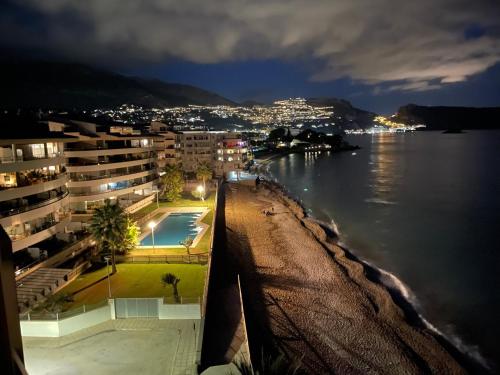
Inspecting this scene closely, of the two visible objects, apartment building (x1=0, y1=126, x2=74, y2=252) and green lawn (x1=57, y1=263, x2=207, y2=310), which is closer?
green lawn (x1=57, y1=263, x2=207, y2=310)

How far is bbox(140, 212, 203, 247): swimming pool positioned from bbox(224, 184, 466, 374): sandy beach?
13.6ft

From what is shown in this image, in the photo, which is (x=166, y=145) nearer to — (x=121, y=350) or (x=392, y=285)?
(x=392, y=285)

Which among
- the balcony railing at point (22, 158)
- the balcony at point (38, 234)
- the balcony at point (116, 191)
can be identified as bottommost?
the balcony at point (38, 234)

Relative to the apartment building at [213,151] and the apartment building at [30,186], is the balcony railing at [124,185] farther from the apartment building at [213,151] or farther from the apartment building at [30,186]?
the apartment building at [213,151]

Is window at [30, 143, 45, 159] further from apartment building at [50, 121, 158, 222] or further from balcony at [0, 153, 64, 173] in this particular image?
apartment building at [50, 121, 158, 222]

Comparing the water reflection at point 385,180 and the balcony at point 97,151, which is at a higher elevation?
the balcony at point 97,151

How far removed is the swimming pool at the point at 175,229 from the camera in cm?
3641

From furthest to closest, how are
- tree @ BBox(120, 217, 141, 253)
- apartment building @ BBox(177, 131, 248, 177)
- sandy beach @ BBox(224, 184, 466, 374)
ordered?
apartment building @ BBox(177, 131, 248, 177) < tree @ BBox(120, 217, 141, 253) < sandy beach @ BBox(224, 184, 466, 374)

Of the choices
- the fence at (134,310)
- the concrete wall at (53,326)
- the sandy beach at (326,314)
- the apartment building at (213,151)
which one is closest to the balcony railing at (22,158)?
the concrete wall at (53,326)

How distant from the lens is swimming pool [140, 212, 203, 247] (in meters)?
36.4

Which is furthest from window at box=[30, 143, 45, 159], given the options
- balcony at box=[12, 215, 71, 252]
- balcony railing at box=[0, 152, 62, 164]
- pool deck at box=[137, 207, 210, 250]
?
pool deck at box=[137, 207, 210, 250]

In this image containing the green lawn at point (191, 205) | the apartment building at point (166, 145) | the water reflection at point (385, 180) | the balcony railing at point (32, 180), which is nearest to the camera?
the balcony railing at point (32, 180)

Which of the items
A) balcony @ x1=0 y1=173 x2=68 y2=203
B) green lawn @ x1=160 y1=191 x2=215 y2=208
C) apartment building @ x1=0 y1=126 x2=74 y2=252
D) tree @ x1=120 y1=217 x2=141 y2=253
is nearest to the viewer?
balcony @ x1=0 y1=173 x2=68 y2=203

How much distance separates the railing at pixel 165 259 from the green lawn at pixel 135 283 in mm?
468
